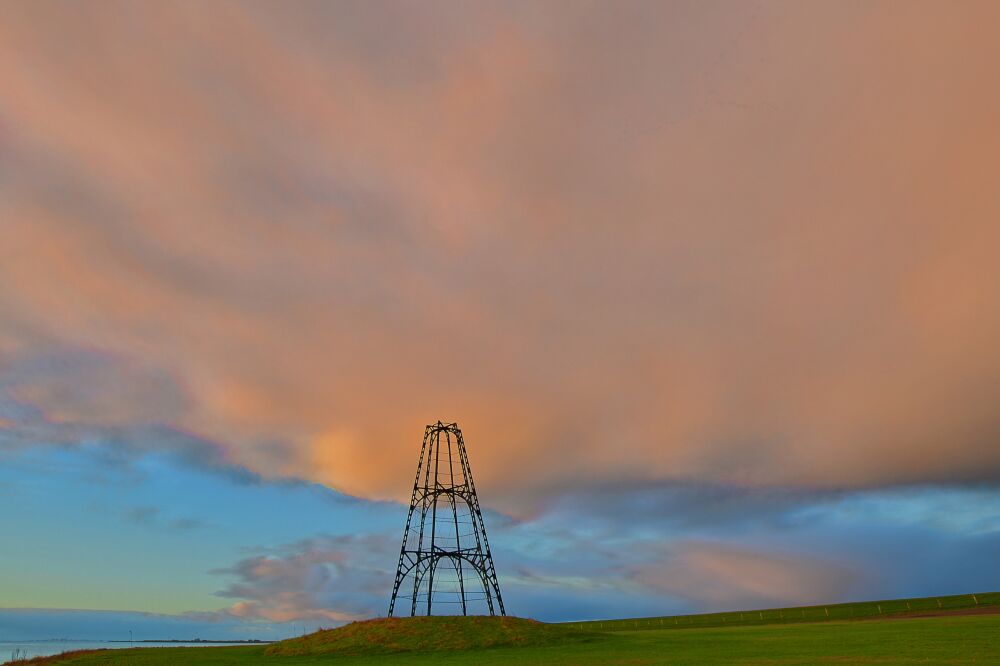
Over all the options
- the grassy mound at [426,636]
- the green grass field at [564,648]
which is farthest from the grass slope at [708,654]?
the grassy mound at [426,636]

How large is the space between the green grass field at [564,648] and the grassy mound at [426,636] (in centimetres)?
11

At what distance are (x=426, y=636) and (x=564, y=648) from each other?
15.2 meters

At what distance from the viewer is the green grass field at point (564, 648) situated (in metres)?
46.1

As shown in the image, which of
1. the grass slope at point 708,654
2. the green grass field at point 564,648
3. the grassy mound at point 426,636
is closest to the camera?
the grass slope at point 708,654

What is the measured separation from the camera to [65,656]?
211 feet

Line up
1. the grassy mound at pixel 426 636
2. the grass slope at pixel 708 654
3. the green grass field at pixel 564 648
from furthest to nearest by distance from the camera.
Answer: the grassy mound at pixel 426 636 → the green grass field at pixel 564 648 → the grass slope at pixel 708 654

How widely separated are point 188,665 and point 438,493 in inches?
1485

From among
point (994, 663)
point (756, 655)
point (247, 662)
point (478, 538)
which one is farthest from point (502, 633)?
point (994, 663)

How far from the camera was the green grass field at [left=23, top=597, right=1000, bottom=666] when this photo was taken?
46.1m

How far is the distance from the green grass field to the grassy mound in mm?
108

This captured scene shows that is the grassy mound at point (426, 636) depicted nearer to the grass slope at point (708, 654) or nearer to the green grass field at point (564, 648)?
the green grass field at point (564, 648)

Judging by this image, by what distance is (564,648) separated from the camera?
65.6 m

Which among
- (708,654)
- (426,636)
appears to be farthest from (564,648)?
(708,654)

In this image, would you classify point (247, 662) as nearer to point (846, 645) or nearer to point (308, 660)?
point (308, 660)
